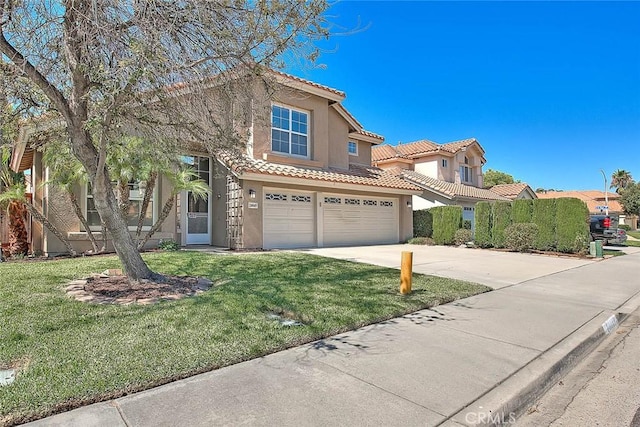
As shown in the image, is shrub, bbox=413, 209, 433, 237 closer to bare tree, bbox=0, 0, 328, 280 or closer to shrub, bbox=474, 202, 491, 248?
shrub, bbox=474, 202, 491, 248

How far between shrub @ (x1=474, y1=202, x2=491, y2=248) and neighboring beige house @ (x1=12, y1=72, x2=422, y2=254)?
12.3 feet

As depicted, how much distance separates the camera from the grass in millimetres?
3445

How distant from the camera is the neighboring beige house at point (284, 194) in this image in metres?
12.9

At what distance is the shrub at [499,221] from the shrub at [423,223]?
3.70 meters

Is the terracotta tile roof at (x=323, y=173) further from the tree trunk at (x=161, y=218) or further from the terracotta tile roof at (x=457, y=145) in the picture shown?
the terracotta tile roof at (x=457, y=145)

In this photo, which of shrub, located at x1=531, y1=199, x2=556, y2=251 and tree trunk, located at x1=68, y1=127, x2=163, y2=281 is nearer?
tree trunk, located at x1=68, y1=127, x2=163, y2=281

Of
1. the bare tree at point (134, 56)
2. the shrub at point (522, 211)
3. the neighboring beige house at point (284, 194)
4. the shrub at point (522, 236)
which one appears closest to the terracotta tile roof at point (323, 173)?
the neighboring beige house at point (284, 194)

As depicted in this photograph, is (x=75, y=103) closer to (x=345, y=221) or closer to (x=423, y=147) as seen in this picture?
(x=345, y=221)

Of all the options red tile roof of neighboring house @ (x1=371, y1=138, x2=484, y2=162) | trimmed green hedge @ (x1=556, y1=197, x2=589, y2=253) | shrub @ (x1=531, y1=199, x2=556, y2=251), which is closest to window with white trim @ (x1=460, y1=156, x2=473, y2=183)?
red tile roof of neighboring house @ (x1=371, y1=138, x2=484, y2=162)

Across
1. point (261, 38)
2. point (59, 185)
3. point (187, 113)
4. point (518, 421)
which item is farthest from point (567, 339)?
point (59, 185)

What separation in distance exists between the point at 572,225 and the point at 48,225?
62.8 ft

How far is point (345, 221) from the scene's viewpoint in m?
18.4

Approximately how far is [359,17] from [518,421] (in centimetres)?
598

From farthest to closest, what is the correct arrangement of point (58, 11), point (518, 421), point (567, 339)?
point (58, 11) < point (567, 339) < point (518, 421)
